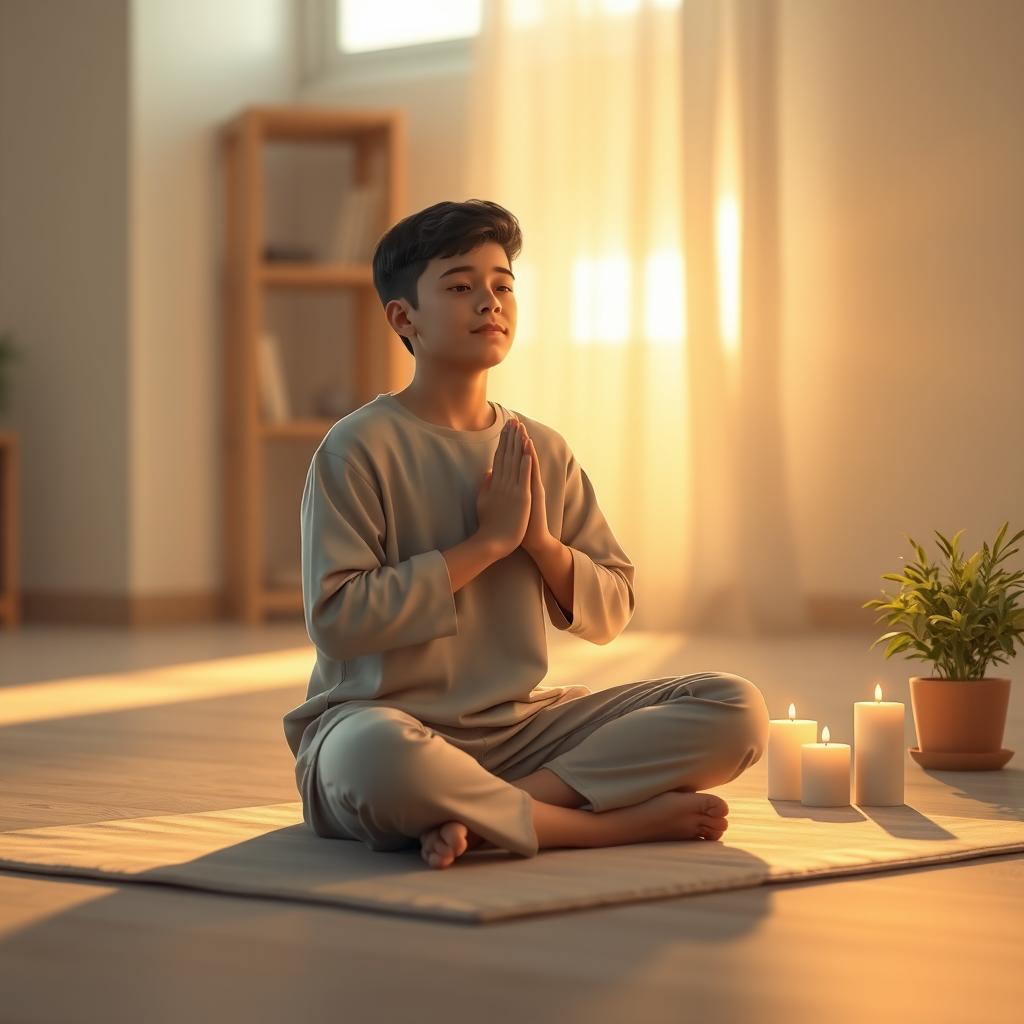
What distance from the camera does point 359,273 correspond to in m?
5.04

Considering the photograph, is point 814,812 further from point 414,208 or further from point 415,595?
point 414,208

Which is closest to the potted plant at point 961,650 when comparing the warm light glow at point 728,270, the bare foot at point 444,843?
the bare foot at point 444,843

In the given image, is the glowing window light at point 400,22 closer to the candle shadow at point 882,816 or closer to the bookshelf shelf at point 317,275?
the bookshelf shelf at point 317,275

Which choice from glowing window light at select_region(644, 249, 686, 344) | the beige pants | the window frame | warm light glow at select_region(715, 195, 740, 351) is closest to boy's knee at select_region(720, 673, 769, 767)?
the beige pants

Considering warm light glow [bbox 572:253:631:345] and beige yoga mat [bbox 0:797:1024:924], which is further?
warm light glow [bbox 572:253:631:345]

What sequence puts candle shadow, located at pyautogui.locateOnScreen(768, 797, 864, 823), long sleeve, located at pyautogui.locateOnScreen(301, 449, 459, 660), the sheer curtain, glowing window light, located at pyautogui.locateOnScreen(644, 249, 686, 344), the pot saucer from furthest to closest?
glowing window light, located at pyautogui.locateOnScreen(644, 249, 686, 344), the sheer curtain, the pot saucer, candle shadow, located at pyautogui.locateOnScreen(768, 797, 864, 823), long sleeve, located at pyautogui.locateOnScreen(301, 449, 459, 660)

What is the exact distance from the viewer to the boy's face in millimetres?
1761

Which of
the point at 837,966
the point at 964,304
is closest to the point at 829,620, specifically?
the point at 964,304

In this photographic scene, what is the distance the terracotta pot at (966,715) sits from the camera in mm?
2324

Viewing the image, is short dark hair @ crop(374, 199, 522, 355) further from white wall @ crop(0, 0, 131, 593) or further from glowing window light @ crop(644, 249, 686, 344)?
white wall @ crop(0, 0, 131, 593)

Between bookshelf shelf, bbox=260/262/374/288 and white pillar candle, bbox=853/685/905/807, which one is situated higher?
bookshelf shelf, bbox=260/262/374/288

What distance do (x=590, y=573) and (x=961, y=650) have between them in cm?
78

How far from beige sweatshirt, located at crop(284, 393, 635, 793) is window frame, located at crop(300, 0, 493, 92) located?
3689mm

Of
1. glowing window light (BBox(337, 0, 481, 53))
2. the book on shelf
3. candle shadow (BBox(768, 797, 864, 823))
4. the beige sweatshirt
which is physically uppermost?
glowing window light (BBox(337, 0, 481, 53))
